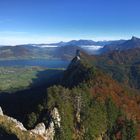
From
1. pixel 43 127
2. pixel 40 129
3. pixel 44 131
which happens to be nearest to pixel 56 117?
pixel 43 127

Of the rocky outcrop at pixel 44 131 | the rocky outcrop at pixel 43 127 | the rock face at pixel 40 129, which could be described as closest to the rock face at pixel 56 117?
the rocky outcrop at pixel 43 127

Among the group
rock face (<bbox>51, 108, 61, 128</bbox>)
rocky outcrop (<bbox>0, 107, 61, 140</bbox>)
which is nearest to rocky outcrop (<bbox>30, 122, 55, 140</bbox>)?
rocky outcrop (<bbox>0, 107, 61, 140</bbox>)

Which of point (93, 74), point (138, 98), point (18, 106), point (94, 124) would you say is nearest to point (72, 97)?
point (94, 124)

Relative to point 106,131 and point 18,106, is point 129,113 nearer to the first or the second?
point 106,131

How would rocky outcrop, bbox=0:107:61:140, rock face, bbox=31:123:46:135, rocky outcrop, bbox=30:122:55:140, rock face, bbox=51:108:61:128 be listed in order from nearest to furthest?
rocky outcrop, bbox=0:107:61:140, rock face, bbox=31:123:46:135, rocky outcrop, bbox=30:122:55:140, rock face, bbox=51:108:61:128

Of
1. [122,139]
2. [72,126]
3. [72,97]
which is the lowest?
[122,139]

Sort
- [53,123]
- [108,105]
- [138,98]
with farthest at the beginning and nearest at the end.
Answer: [138,98] < [108,105] < [53,123]

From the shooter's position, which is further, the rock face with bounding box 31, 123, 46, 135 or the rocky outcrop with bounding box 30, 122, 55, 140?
the rocky outcrop with bounding box 30, 122, 55, 140

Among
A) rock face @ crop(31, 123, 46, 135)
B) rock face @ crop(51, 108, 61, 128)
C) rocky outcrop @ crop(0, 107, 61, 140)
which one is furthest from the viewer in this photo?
rock face @ crop(51, 108, 61, 128)

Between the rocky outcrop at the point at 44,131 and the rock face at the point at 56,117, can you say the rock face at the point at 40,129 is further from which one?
the rock face at the point at 56,117

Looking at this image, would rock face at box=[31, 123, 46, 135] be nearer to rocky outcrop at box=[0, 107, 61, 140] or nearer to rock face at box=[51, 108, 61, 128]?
rocky outcrop at box=[0, 107, 61, 140]

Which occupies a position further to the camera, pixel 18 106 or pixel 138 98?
pixel 138 98
